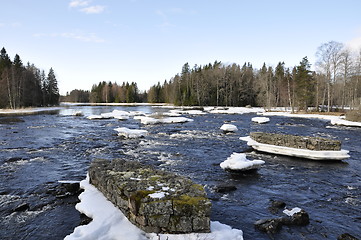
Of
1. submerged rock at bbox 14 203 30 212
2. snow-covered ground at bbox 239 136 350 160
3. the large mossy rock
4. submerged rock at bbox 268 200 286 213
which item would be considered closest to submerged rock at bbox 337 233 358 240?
submerged rock at bbox 268 200 286 213

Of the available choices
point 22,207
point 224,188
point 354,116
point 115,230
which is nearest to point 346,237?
point 224,188

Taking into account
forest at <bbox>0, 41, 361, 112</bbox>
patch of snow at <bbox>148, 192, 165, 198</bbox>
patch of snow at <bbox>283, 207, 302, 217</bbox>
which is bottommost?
patch of snow at <bbox>283, 207, 302, 217</bbox>

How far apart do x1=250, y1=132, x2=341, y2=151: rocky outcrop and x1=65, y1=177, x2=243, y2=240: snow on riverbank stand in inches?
383

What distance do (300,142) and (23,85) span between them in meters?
65.1

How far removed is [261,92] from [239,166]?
62.7 m

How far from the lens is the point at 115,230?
17.0ft

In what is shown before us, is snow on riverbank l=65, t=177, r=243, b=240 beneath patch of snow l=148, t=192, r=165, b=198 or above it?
beneath

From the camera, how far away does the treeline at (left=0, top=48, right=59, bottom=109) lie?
51.2 metres

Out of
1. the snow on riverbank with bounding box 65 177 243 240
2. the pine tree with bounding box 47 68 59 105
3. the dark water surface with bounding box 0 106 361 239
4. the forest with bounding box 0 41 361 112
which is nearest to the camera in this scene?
the snow on riverbank with bounding box 65 177 243 240

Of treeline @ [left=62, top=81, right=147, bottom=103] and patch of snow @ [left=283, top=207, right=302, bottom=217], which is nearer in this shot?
patch of snow @ [left=283, top=207, right=302, bottom=217]

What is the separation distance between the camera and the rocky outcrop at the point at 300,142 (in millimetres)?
12471

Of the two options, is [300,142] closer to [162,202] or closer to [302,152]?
[302,152]

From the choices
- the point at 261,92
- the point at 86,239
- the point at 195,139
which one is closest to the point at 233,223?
the point at 86,239

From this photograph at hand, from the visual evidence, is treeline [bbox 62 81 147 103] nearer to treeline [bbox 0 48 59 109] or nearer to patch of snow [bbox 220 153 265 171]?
treeline [bbox 0 48 59 109]
